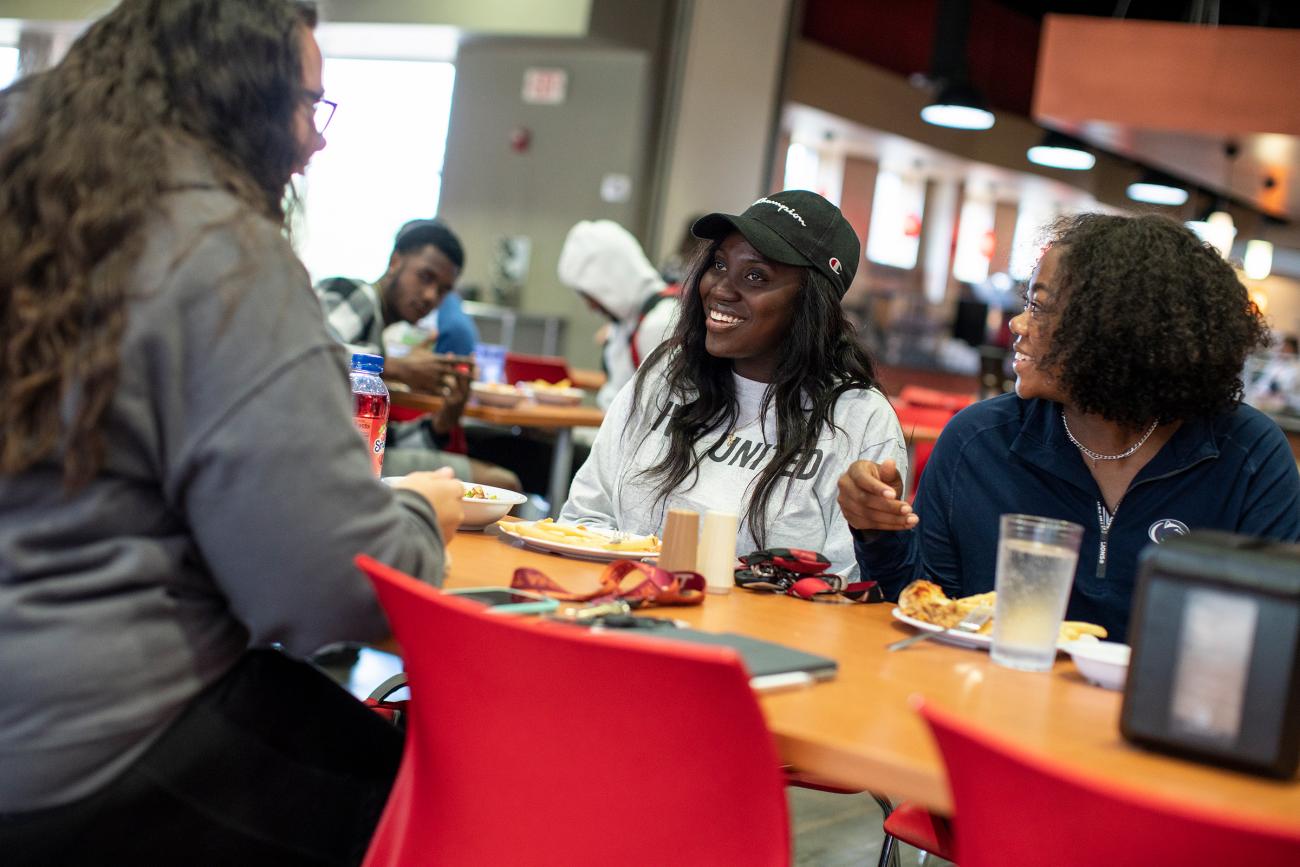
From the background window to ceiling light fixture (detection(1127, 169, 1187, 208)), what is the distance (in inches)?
271

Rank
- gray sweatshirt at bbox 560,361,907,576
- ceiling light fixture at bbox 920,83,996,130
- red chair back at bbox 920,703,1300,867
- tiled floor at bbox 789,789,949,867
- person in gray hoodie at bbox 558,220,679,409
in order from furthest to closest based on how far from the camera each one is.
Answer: ceiling light fixture at bbox 920,83,996,130, person in gray hoodie at bbox 558,220,679,409, tiled floor at bbox 789,789,949,867, gray sweatshirt at bbox 560,361,907,576, red chair back at bbox 920,703,1300,867

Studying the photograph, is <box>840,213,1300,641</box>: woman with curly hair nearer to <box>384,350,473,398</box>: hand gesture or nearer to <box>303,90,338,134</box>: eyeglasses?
<box>303,90,338,134</box>: eyeglasses

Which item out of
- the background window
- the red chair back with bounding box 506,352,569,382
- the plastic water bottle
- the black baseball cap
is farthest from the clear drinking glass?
the background window

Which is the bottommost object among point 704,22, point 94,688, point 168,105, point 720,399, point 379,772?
point 379,772

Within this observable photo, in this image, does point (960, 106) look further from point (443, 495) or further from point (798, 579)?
point (443, 495)

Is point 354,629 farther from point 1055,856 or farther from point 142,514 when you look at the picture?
point 1055,856

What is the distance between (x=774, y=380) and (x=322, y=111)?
1.13m

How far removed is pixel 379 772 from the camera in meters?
1.36

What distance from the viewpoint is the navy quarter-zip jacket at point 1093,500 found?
191 centimetres

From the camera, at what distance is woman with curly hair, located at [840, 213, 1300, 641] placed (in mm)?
1911

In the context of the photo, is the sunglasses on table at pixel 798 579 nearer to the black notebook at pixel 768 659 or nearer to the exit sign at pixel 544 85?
the black notebook at pixel 768 659

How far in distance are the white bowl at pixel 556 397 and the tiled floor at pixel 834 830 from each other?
1.25 meters

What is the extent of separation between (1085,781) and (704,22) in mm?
8356

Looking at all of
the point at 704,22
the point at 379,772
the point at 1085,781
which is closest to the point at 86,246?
the point at 379,772
